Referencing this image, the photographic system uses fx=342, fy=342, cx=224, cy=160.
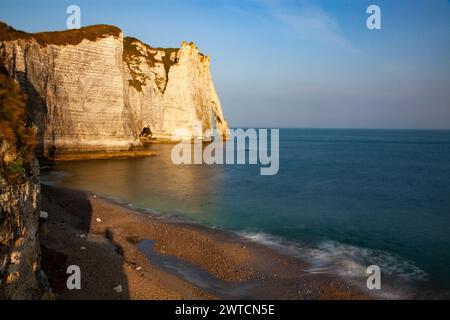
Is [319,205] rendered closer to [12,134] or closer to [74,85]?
[12,134]

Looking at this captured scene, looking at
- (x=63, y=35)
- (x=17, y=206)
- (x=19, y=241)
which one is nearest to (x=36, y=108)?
(x=63, y=35)

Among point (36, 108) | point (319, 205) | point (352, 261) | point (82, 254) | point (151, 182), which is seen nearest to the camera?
point (82, 254)

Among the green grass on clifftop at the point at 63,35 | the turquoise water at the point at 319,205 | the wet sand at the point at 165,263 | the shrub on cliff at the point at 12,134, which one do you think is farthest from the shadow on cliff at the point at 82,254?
the green grass on clifftop at the point at 63,35

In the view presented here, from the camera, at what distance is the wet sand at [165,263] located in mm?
10109

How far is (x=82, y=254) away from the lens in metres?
11.7

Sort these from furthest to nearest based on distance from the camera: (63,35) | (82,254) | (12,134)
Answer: (63,35) → (82,254) → (12,134)

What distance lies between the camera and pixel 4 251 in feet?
21.2

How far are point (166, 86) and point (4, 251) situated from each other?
6781cm

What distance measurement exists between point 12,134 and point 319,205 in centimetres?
2072

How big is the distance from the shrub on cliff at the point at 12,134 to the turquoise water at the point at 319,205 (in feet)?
35.6

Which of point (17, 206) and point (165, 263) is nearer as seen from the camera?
point (17, 206)

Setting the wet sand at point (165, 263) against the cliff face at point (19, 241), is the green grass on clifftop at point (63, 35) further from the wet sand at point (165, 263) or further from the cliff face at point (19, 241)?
the cliff face at point (19, 241)
